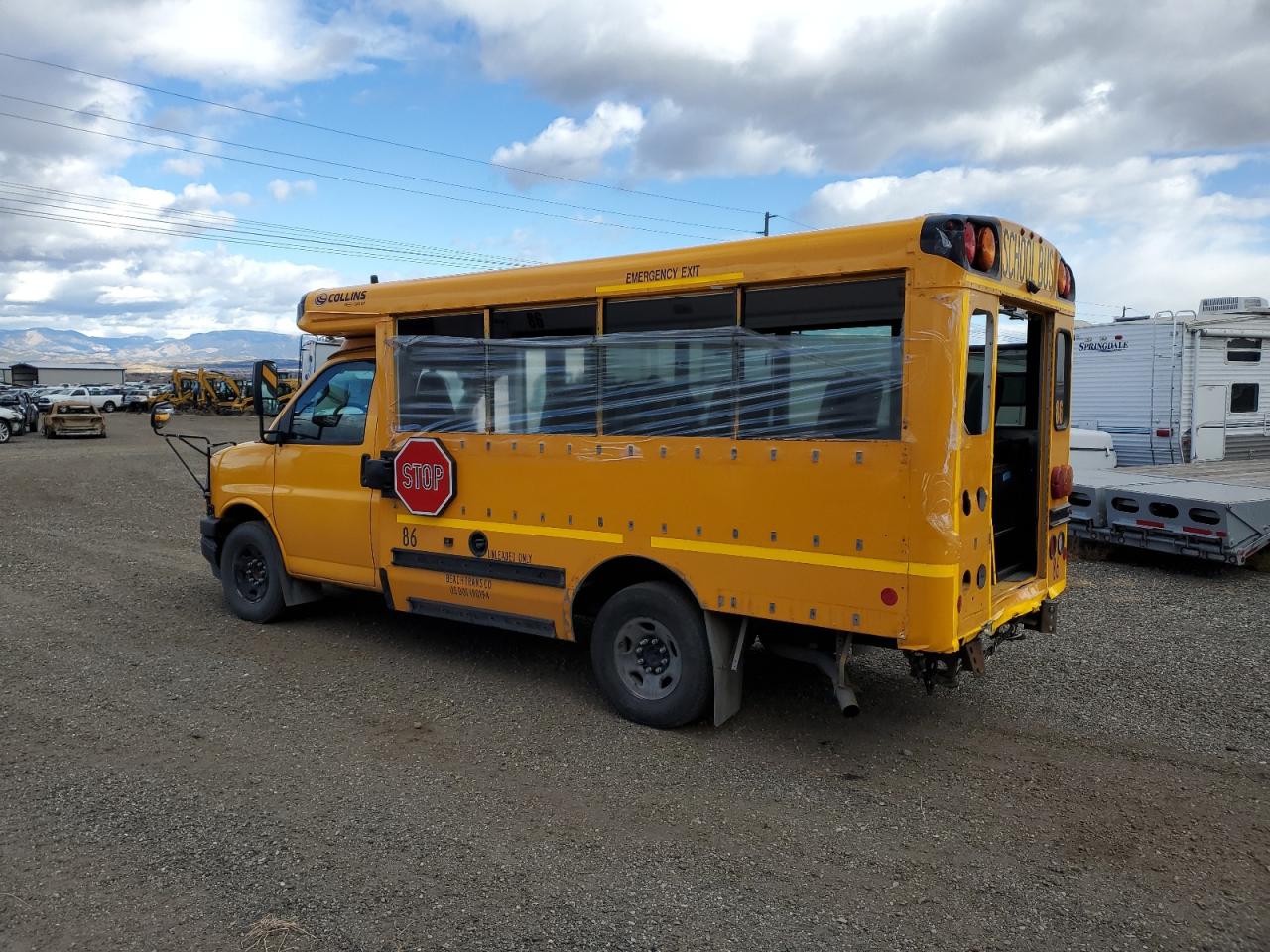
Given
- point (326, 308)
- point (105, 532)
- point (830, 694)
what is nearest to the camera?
point (830, 694)

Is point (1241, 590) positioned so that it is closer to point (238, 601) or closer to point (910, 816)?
point (910, 816)

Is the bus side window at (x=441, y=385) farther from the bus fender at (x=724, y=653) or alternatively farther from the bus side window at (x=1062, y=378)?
the bus side window at (x=1062, y=378)

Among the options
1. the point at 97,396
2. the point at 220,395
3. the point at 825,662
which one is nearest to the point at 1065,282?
the point at 825,662

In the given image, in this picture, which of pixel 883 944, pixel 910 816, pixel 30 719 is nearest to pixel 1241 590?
pixel 910 816

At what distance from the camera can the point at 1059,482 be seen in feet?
18.2

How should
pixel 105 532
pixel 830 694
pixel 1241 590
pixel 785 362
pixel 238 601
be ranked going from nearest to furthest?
pixel 785 362 → pixel 830 694 → pixel 238 601 → pixel 1241 590 → pixel 105 532

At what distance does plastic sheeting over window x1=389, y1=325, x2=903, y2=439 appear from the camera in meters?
4.48

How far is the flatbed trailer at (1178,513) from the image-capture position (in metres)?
8.78

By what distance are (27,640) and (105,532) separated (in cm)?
568

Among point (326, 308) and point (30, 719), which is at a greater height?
point (326, 308)

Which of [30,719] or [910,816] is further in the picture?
[30,719]

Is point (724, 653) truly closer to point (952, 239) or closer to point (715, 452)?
point (715, 452)

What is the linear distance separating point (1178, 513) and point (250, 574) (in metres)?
Result: 8.60

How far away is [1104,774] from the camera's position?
4711 millimetres
